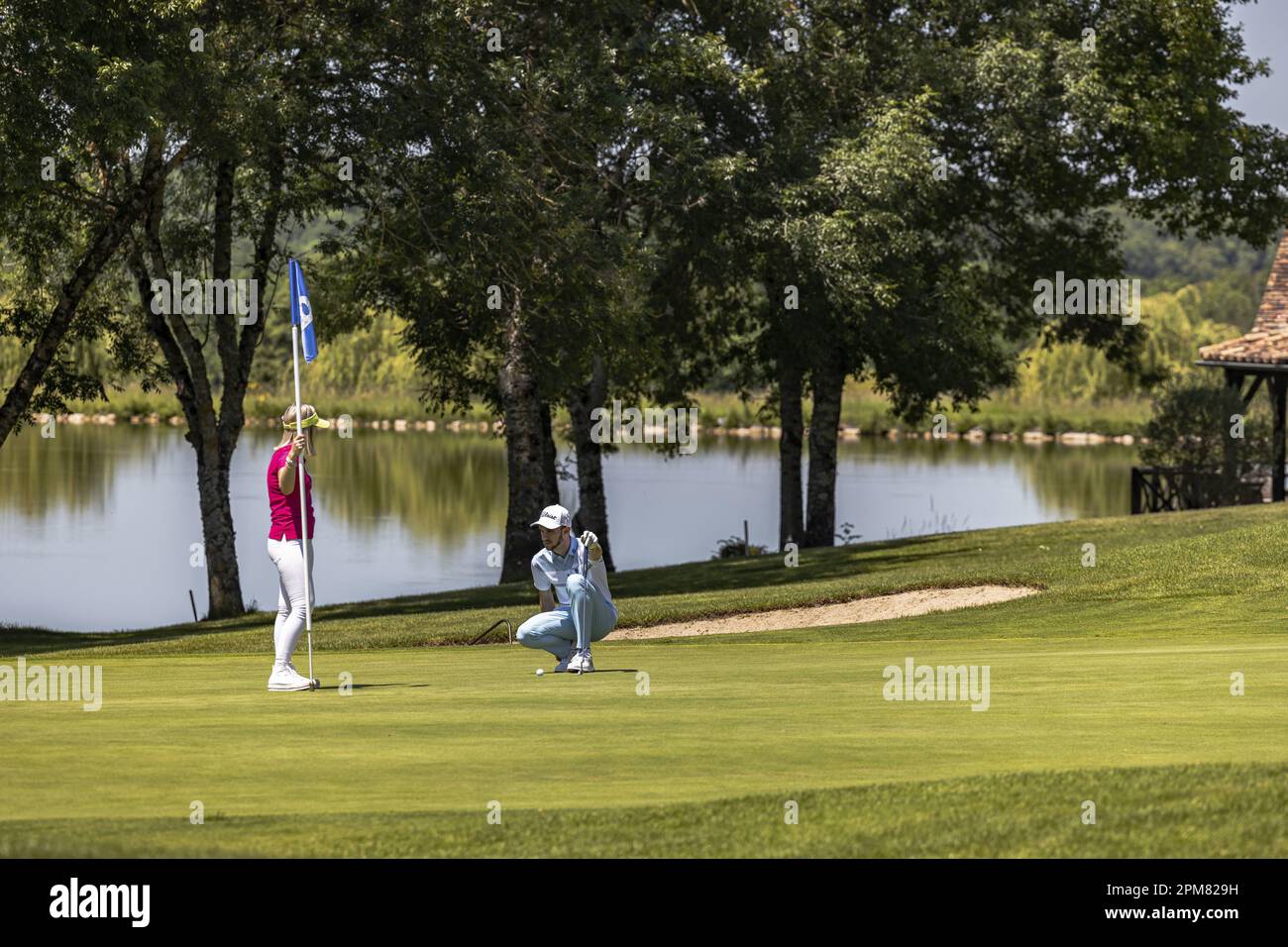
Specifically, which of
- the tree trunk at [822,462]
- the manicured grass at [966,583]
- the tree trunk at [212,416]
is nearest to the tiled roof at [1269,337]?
the manicured grass at [966,583]

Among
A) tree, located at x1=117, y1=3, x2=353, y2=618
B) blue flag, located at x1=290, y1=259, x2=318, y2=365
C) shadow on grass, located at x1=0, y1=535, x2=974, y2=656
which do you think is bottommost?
shadow on grass, located at x1=0, y1=535, x2=974, y2=656

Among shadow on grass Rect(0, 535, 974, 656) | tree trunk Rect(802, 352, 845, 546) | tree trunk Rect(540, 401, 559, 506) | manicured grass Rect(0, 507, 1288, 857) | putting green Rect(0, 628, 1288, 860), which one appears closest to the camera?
manicured grass Rect(0, 507, 1288, 857)

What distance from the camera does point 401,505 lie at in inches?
2751

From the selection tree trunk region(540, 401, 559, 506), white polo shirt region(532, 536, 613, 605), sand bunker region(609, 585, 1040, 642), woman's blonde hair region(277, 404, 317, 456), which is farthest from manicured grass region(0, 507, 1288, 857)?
tree trunk region(540, 401, 559, 506)

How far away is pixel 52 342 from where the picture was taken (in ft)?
98.6

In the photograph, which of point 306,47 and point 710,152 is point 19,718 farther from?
point 710,152

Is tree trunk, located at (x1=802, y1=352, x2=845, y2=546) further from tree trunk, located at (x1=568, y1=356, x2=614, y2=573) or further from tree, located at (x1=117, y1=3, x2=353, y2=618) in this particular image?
tree, located at (x1=117, y1=3, x2=353, y2=618)

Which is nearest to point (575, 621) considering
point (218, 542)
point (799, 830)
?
point (799, 830)

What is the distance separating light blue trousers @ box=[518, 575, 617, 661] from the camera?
591 inches

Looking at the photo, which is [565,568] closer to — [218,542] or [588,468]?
[218,542]

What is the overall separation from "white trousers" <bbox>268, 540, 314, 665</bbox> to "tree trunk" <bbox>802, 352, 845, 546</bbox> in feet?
102

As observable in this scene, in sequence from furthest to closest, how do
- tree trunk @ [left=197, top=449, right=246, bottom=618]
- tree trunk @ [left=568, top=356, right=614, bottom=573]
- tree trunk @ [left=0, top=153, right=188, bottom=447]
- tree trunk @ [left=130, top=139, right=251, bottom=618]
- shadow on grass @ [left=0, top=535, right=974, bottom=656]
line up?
tree trunk @ [left=568, top=356, right=614, bottom=573]
tree trunk @ [left=197, top=449, right=246, bottom=618]
tree trunk @ [left=130, top=139, right=251, bottom=618]
tree trunk @ [left=0, top=153, right=188, bottom=447]
shadow on grass @ [left=0, top=535, right=974, bottom=656]
